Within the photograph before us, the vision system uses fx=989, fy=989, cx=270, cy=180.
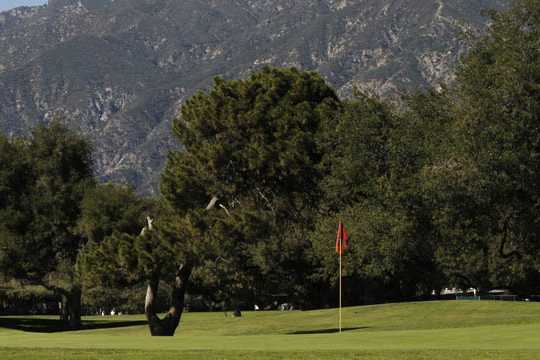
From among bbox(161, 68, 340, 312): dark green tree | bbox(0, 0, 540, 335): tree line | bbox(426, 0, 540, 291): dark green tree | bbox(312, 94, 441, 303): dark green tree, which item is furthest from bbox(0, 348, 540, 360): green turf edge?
bbox(161, 68, 340, 312): dark green tree

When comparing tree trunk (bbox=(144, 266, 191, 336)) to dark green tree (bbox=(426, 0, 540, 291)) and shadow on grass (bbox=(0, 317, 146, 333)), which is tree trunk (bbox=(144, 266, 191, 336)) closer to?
dark green tree (bbox=(426, 0, 540, 291))

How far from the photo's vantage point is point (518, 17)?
49.1 m

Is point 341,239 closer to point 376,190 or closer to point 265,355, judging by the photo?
point 376,190

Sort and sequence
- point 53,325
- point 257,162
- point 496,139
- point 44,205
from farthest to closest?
1. point 53,325
2. point 44,205
3. point 257,162
4. point 496,139

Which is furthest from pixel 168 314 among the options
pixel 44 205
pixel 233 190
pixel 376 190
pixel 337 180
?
pixel 44 205

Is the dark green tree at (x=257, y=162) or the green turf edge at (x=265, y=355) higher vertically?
the dark green tree at (x=257, y=162)

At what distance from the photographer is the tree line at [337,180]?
47.2 meters

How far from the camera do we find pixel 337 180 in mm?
52469

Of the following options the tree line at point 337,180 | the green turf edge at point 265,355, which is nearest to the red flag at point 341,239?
the tree line at point 337,180

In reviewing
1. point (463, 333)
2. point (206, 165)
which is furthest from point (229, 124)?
point (463, 333)

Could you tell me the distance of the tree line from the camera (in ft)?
155

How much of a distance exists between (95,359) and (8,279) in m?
52.9

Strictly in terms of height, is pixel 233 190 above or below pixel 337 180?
below

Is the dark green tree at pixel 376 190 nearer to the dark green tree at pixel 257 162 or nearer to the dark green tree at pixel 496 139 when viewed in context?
the dark green tree at pixel 257 162
